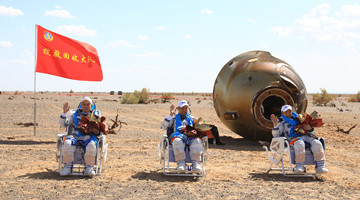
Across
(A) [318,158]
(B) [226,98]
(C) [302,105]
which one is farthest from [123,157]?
(C) [302,105]

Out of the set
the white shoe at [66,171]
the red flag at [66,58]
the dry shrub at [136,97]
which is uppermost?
the red flag at [66,58]

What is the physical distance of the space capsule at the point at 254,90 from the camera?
10.7 m

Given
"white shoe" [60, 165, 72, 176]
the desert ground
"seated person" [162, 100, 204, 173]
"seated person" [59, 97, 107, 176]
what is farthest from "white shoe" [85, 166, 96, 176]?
"seated person" [162, 100, 204, 173]

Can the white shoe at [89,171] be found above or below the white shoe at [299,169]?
below

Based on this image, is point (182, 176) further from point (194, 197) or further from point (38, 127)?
point (38, 127)

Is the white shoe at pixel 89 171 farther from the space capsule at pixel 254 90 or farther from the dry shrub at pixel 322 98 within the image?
the dry shrub at pixel 322 98

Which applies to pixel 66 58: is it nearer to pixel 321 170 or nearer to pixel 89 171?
pixel 89 171

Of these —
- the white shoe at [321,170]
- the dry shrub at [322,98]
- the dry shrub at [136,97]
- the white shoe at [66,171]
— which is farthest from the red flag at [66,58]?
the dry shrub at [322,98]

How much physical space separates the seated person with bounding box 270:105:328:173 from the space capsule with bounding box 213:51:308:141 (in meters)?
2.79

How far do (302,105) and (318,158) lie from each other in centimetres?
409

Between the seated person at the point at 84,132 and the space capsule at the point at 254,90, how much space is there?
4.74 meters

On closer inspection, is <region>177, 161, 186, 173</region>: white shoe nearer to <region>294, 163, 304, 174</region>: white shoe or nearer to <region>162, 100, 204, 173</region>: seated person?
<region>162, 100, 204, 173</region>: seated person

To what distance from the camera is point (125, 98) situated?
32.9 metres

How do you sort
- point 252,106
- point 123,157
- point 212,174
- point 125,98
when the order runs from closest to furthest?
point 212,174 < point 123,157 < point 252,106 < point 125,98
